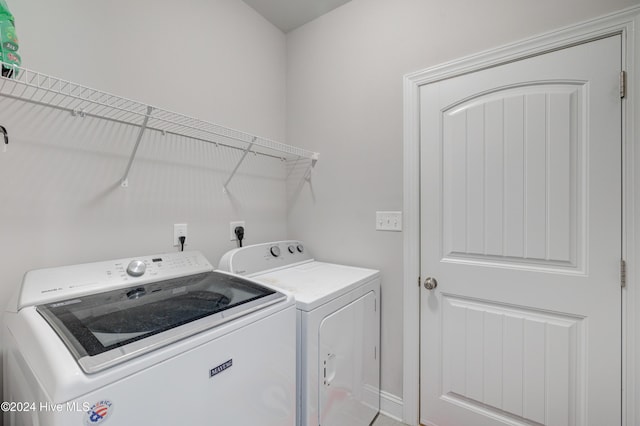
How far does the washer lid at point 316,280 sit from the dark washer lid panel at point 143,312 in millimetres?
191

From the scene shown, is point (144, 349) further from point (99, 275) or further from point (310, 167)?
point (310, 167)

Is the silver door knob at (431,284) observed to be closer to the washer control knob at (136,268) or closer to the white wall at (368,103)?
the white wall at (368,103)

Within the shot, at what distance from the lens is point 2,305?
Answer: 1071 millimetres

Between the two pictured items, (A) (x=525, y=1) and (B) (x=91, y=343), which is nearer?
(B) (x=91, y=343)

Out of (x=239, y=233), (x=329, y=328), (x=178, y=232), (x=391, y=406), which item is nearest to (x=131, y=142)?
(x=178, y=232)

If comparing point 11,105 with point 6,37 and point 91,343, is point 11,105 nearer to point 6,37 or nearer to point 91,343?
point 6,37

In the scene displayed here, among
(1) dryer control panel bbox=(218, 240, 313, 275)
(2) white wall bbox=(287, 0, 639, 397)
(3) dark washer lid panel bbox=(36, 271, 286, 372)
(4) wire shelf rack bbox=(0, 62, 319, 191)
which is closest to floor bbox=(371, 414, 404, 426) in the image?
(2) white wall bbox=(287, 0, 639, 397)

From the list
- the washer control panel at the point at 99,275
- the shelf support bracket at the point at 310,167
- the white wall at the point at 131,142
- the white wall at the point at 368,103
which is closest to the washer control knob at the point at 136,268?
the washer control panel at the point at 99,275

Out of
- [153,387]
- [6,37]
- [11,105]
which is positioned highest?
[6,37]

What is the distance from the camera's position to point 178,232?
1.62 metres

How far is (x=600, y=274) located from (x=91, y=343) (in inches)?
76.9

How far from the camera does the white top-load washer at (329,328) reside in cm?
124

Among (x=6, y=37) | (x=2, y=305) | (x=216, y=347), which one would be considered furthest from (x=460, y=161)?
(x=2, y=305)

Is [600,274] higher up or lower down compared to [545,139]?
lower down
